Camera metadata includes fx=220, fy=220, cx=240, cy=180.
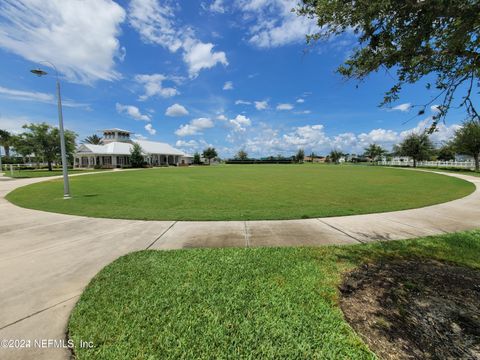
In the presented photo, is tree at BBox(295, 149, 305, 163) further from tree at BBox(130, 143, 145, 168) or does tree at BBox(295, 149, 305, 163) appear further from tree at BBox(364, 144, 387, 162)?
tree at BBox(130, 143, 145, 168)

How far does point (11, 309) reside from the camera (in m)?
2.96

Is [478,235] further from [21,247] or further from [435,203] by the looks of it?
[21,247]

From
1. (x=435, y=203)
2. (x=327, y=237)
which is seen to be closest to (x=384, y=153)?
(x=435, y=203)

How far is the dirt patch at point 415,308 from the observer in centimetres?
233

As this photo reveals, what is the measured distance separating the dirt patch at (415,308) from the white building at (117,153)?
57373 millimetres

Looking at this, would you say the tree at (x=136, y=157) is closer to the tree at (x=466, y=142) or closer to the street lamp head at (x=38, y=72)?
the street lamp head at (x=38, y=72)

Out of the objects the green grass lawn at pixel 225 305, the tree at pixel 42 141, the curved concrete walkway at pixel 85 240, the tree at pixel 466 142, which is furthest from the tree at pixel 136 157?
the tree at pixel 466 142

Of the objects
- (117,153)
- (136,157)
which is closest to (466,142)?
(136,157)

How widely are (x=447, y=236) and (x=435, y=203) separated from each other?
5055 mm

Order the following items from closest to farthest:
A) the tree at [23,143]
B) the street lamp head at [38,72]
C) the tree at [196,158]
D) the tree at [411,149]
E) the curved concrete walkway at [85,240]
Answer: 1. the curved concrete walkway at [85,240]
2. the street lamp head at [38,72]
3. the tree at [23,143]
4. the tree at [411,149]
5. the tree at [196,158]

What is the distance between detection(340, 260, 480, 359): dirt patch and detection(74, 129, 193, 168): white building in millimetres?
57373

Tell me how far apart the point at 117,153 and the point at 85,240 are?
54.0 metres

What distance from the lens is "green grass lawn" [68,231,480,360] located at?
7.49 feet

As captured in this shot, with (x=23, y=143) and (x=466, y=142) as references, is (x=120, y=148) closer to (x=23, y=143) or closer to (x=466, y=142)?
(x=23, y=143)
